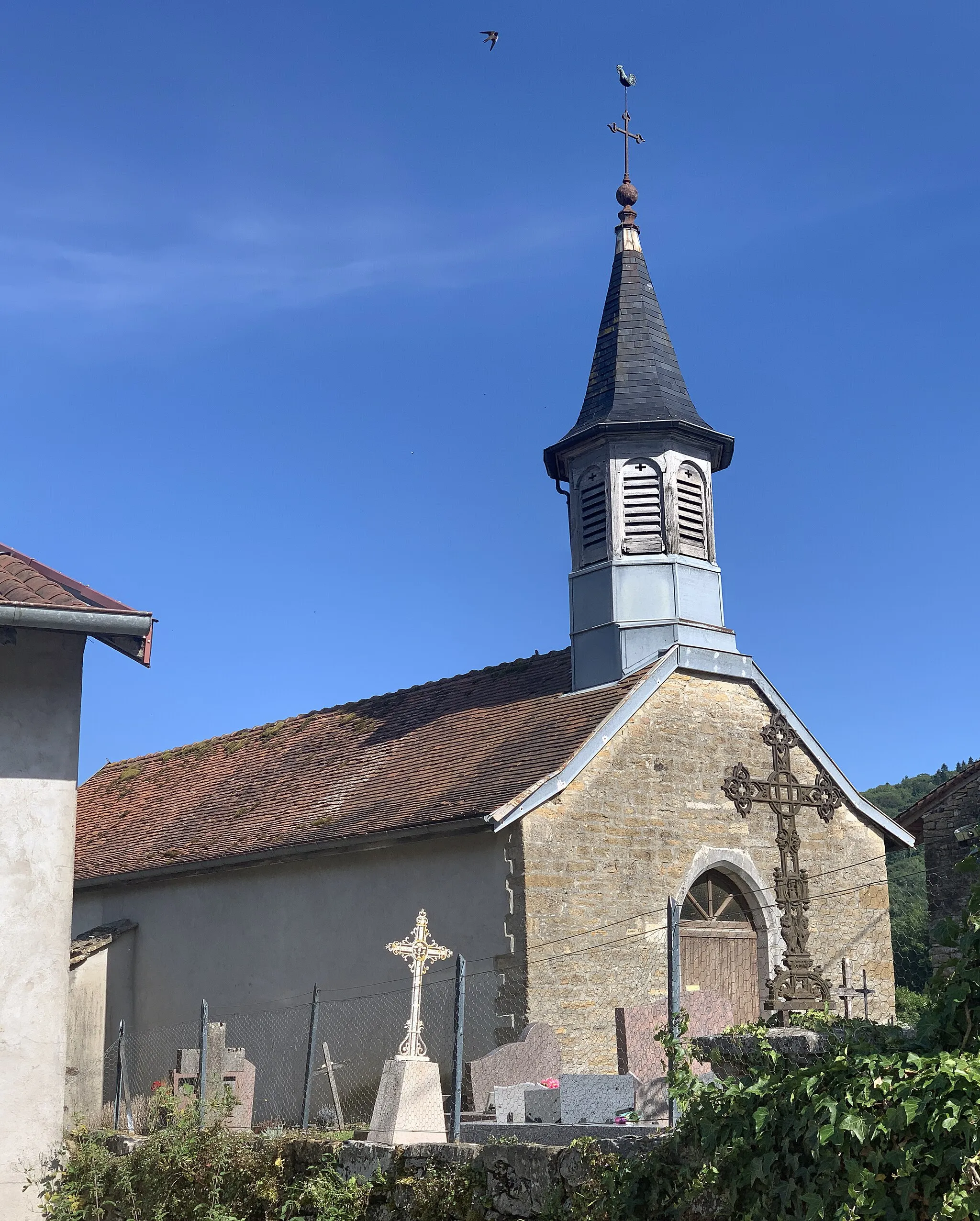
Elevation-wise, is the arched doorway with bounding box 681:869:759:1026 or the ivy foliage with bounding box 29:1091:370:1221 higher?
the arched doorway with bounding box 681:869:759:1026

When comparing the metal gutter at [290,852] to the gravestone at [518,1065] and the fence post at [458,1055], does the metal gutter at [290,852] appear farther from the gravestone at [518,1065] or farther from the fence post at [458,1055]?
the fence post at [458,1055]

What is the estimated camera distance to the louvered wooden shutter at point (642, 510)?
1723 cm

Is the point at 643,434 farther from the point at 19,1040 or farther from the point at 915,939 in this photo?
the point at 915,939

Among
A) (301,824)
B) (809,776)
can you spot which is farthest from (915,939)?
(301,824)

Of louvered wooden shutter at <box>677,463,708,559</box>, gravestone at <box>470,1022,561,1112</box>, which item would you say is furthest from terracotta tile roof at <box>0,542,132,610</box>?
louvered wooden shutter at <box>677,463,708,559</box>

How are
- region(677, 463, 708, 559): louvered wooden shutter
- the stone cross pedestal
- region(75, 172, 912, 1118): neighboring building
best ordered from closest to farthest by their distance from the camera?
the stone cross pedestal < region(75, 172, 912, 1118): neighboring building < region(677, 463, 708, 559): louvered wooden shutter

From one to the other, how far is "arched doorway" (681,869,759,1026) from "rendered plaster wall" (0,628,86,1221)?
23.8 feet

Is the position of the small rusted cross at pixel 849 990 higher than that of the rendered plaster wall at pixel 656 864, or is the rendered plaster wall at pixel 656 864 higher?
the rendered plaster wall at pixel 656 864

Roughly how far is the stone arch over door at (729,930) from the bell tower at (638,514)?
2630 millimetres

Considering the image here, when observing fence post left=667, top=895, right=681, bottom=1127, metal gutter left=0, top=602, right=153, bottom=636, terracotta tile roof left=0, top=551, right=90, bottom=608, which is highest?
terracotta tile roof left=0, top=551, right=90, bottom=608

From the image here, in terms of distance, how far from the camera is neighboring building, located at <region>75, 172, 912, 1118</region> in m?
14.2

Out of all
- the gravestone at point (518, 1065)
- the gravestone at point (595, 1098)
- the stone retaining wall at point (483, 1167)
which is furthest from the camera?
the gravestone at point (518, 1065)

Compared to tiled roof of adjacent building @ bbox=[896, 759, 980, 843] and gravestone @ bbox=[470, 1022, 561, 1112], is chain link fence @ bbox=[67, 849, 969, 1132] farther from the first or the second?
tiled roof of adjacent building @ bbox=[896, 759, 980, 843]

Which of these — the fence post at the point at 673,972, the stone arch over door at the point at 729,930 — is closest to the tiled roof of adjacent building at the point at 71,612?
the fence post at the point at 673,972
